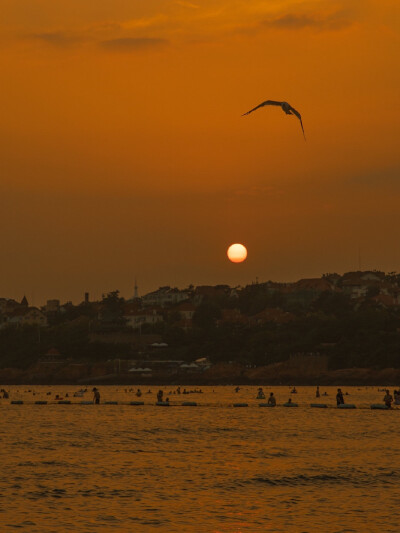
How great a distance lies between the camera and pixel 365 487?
45.1 metres

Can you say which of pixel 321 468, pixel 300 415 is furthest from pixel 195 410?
pixel 321 468

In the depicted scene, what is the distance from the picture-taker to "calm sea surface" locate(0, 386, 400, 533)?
37.2 m

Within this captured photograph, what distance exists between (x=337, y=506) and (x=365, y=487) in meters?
5.36

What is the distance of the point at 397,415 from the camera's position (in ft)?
313

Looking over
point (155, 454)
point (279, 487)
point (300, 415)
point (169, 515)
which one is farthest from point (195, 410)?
point (169, 515)

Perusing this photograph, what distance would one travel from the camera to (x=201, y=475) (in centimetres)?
4953

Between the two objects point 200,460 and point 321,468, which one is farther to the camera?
point 200,460

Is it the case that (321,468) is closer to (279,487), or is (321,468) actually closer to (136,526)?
Result: (279,487)

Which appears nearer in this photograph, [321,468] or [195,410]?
[321,468]

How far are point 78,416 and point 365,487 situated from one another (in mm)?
56637

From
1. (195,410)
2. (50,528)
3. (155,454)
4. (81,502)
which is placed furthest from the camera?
(195,410)

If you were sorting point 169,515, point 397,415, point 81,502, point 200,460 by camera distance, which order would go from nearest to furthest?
point 169,515 < point 81,502 < point 200,460 < point 397,415

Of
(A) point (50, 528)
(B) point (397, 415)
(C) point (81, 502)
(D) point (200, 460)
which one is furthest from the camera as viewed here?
(B) point (397, 415)

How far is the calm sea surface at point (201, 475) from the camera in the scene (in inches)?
1464
